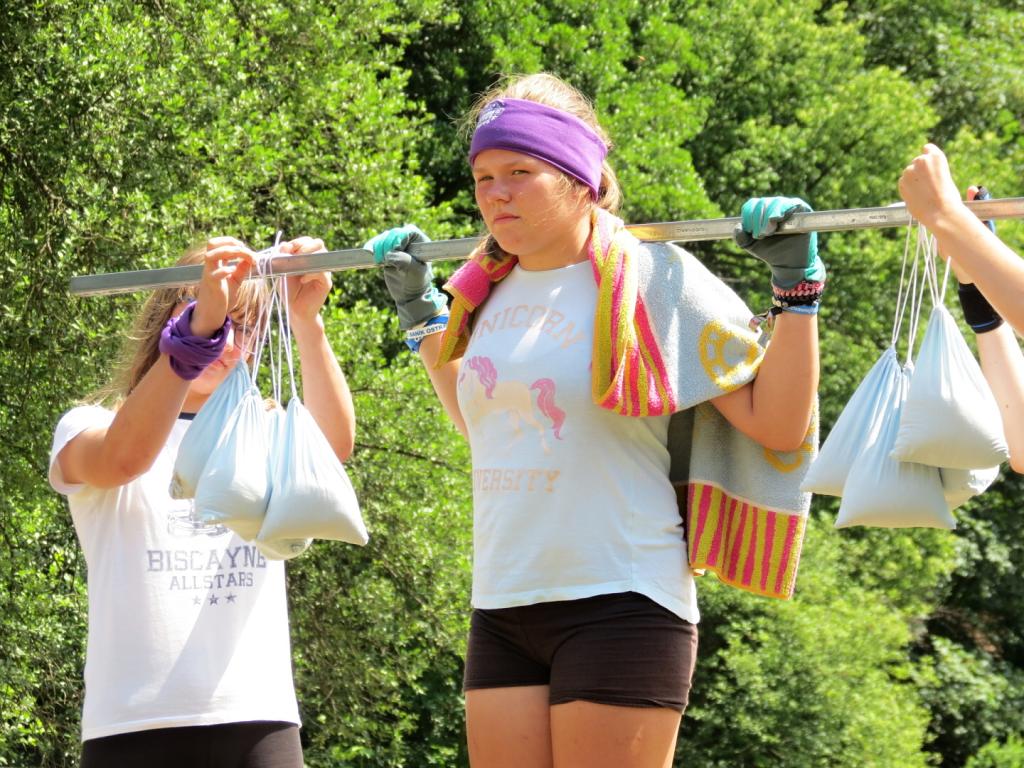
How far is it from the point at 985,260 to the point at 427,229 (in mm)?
5549

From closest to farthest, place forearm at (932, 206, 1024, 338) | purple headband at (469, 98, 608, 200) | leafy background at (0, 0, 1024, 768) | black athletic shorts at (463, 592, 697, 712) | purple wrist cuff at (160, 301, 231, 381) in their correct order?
forearm at (932, 206, 1024, 338), black athletic shorts at (463, 592, 697, 712), purple headband at (469, 98, 608, 200), purple wrist cuff at (160, 301, 231, 381), leafy background at (0, 0, 1024, 768)

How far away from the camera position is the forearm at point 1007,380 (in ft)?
8.30

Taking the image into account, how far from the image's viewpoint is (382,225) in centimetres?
770

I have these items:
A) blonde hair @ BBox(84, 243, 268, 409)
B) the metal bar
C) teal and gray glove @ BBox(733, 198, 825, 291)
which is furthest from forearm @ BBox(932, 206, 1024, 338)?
blonde hair @ BBox(84, 243, 268, 409)

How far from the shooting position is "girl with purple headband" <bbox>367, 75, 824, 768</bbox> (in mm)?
2355

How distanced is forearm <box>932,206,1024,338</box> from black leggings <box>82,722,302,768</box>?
1.49 m

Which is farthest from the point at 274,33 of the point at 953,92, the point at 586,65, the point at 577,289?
the point at 953,92

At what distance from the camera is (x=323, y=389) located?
10.2ft

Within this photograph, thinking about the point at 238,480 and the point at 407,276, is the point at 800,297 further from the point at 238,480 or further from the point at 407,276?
the point at 238,480

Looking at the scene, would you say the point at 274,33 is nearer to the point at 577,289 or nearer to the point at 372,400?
the point at 372,400

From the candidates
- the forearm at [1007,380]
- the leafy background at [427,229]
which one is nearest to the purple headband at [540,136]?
the forearm at [1007,380]

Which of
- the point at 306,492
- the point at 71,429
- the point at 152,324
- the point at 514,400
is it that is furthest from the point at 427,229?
the point at 514,400

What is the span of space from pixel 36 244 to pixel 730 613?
575cm

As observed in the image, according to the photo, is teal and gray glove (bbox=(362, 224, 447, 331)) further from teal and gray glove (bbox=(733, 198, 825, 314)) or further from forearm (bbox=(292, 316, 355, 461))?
teal and gray glove (bbox=(733, 198, 825, 314))
